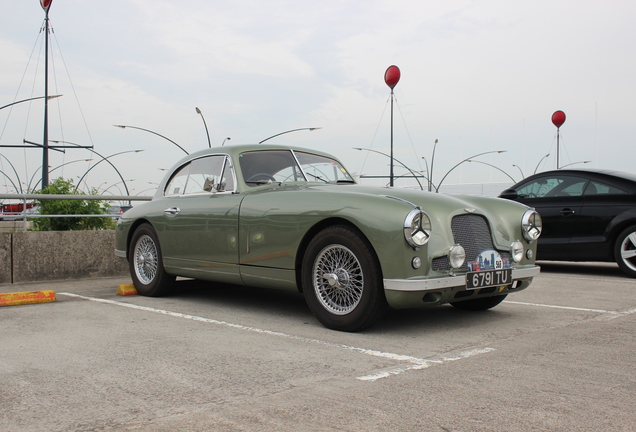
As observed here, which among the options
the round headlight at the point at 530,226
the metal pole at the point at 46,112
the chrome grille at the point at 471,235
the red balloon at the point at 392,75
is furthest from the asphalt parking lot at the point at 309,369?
the red balloon at the point at 392,75

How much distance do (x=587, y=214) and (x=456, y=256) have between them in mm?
4961

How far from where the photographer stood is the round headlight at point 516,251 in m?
5.07

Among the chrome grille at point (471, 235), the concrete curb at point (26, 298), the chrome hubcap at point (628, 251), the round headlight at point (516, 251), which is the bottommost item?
the concrete curb at point (26, 298)

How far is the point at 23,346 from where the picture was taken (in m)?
4.17

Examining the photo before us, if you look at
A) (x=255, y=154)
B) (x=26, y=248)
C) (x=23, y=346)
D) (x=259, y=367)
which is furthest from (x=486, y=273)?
(x=26, y=248)

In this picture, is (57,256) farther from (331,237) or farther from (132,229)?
(331,237)

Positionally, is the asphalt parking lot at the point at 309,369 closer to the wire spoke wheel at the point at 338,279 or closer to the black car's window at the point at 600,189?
the wire spoke wheel at the point at 338,279

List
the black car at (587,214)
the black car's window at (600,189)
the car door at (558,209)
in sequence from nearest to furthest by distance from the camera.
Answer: the black car at (587,214)
the black car's window at (600,189)
the car door at (558,209)

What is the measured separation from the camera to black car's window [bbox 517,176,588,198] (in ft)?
29.2

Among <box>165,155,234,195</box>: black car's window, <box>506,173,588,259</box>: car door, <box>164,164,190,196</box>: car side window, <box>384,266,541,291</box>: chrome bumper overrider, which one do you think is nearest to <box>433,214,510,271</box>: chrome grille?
<box>384,266,541,291</box>: chrome bumper overrider

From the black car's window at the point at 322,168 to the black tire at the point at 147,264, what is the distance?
185 centimetres

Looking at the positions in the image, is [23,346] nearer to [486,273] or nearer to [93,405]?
[93,405]

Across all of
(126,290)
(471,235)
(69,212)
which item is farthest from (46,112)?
(471,235)

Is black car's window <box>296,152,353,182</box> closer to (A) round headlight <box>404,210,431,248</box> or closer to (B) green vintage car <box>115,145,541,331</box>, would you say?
(B) green vintage car <box>115,145,541,331</box>
